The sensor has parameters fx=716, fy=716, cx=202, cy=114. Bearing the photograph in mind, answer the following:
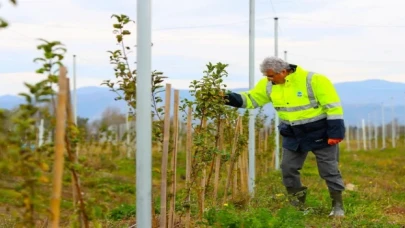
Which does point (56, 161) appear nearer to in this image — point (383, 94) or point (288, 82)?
point (288, 82)

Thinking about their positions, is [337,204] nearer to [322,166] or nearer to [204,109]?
[322,166]

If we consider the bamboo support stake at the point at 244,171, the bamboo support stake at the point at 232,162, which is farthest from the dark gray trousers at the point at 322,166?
the bamboo support stake at the point at 244,171

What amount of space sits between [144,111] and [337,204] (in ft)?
14.2

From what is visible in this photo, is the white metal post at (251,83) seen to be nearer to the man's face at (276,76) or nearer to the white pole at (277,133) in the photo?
the man's face at (276,76)

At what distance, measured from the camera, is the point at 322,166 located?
8.38m

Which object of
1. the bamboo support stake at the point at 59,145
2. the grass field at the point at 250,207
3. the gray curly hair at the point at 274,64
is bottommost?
the grass field at the point at 250,207

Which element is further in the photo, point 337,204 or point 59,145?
point 337,204

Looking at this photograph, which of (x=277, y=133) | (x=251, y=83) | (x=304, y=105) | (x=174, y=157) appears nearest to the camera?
(x=174, y=157)

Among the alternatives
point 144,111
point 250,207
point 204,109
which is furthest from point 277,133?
point 144,111

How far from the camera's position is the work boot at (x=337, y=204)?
8422 millimetres

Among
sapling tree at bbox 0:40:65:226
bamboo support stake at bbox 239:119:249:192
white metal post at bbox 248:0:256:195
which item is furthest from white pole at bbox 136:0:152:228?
white metal post at bbox 248:0:256:195

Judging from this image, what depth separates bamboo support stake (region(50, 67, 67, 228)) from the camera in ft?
11.4

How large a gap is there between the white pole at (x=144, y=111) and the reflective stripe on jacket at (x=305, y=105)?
350 cm

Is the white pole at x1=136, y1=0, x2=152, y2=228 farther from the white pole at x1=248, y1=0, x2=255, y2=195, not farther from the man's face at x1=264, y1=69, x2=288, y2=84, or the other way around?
the white pole at x1=248, y1=0, x2=255, y2=195
